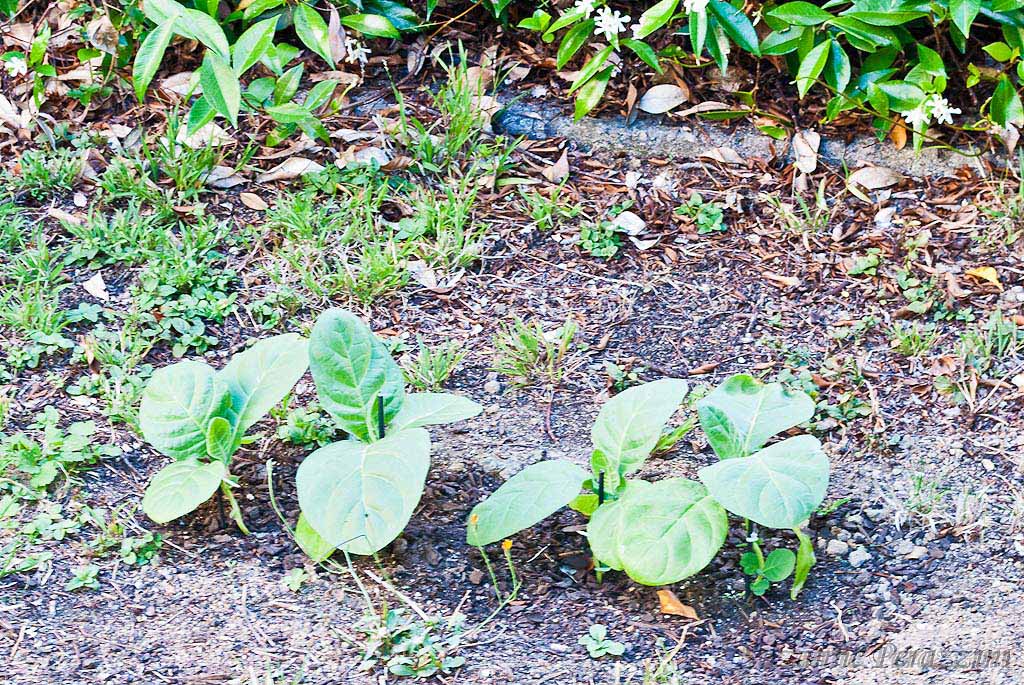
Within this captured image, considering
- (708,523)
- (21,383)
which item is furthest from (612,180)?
(21,383)

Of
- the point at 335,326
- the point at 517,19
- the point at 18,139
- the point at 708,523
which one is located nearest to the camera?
the point at 708,523

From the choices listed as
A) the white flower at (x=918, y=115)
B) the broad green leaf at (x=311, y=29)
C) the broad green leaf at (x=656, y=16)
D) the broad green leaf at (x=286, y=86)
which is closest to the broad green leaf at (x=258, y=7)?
the broad green leaf at (x=311, y=29)

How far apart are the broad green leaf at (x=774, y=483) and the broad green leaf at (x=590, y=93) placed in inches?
63.3

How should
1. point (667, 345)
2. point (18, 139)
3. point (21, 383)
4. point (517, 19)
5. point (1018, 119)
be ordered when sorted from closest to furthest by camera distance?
point (21, 383)
point (667, 345)
point (1018, 119)
point (18, 139)
point (517, 19)

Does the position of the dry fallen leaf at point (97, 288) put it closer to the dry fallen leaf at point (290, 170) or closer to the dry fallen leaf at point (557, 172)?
the dry fallen leaf at point (290, 170)

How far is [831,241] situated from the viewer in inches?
136

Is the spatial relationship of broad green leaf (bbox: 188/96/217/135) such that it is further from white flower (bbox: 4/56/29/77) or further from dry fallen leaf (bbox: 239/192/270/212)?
white flower (bbox: 4/56/29/77)

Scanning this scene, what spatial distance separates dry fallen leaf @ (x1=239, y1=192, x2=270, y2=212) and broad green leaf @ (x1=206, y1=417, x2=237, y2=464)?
110cm

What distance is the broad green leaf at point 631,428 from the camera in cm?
254

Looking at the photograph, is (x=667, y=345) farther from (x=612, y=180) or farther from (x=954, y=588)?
(x=954, y=588)

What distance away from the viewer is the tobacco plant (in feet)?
7.66

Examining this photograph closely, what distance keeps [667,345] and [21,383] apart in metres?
1.78

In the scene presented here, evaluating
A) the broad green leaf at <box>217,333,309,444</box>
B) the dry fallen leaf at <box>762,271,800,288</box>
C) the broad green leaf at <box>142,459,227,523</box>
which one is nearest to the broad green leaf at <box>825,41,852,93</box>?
the dry fallen leaf at <box>762,271,800,288</box>

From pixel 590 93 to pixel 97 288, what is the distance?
1688 millimetres
